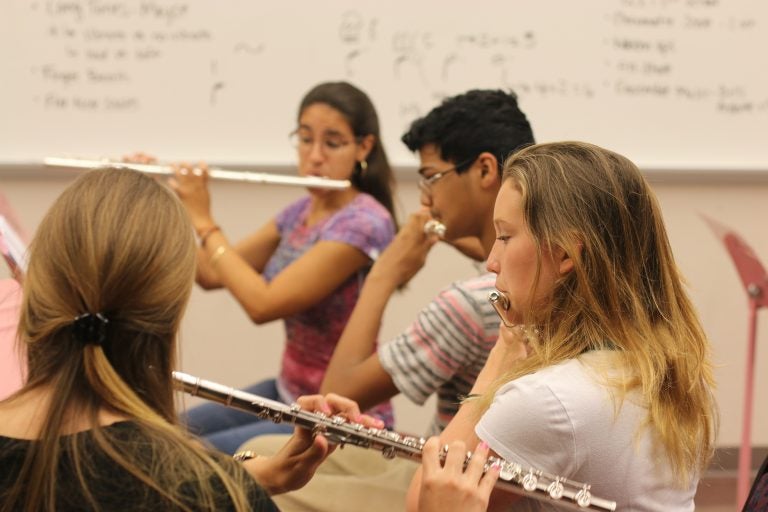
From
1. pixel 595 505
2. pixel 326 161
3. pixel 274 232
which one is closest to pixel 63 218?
pixel 595 505

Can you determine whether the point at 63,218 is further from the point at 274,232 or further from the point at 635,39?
the point at 635,39

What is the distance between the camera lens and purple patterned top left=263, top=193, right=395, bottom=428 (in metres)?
2.18

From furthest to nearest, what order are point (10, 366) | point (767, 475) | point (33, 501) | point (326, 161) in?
point (326, 161) < point (10, 366) < point (767, 475) < point (33, 501)

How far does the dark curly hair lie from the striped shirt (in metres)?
0.27

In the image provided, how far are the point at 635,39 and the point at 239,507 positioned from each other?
93.0 inches

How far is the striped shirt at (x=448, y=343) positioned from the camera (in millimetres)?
1573

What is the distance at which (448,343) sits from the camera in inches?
62.6

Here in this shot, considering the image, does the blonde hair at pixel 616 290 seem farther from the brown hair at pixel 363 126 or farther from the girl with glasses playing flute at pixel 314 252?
the brown hair at pixel 363 126

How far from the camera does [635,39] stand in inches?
119

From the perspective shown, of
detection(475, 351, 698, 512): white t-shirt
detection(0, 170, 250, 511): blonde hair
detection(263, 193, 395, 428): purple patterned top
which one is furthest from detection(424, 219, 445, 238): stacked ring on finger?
detection(0, 170, 250, 511): blonde hair

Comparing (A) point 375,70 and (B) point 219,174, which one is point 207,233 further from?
(A) point 375,70

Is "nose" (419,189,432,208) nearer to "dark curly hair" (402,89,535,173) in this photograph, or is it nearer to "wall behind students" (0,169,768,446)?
"dark curly hair" (402,89,535,173)

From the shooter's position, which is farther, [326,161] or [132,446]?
[326,161]

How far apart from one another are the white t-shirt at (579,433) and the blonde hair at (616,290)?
0.03 metres
